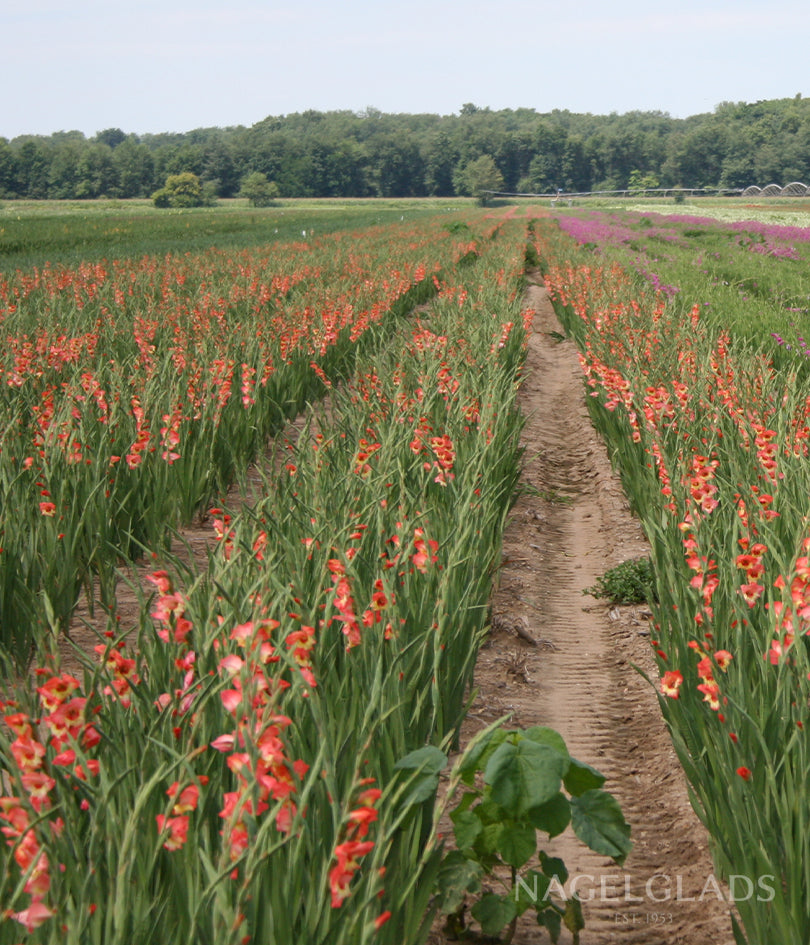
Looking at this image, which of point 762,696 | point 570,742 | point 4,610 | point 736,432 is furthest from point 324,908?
point 736,432

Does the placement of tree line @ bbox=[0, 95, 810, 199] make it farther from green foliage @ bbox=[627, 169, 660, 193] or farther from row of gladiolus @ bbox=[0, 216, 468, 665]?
row of gladiolus @ bbox=[0, 216, 468, 665]

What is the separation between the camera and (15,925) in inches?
61.9

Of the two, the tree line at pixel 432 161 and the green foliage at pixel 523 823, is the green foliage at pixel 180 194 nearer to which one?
the tree line at pixel 432 161

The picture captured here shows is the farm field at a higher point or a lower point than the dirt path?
higher

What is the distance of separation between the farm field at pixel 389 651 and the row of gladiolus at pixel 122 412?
31 millimetres

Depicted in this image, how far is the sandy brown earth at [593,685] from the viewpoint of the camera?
238 cm

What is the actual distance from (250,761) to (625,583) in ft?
Result: 10.7

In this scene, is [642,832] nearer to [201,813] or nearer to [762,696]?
[762,696]

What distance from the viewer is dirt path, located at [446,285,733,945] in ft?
7.82

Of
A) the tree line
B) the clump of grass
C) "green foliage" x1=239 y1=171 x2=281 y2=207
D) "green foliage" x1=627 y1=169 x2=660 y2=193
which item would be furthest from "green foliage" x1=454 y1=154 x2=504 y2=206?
the clump of grass

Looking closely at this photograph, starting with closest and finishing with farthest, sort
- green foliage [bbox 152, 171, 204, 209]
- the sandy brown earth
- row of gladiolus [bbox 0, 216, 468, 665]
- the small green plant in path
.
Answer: the small green plant in path, the sandy brown earth, row of gladiolus [bbox 0, 216, 468, 665], green foliage [bbox 152, 171, 204, 209]

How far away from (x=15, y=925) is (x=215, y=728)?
0.55 meters

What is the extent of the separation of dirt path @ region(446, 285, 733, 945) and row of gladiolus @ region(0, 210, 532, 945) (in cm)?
54

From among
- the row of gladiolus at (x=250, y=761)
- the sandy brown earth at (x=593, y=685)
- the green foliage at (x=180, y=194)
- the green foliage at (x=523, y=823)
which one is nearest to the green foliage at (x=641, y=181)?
the green foliage at (x=180, y=194)
